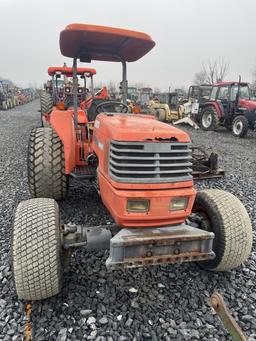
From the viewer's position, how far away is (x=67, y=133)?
388 centimetres

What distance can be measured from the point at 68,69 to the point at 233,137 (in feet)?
23.8

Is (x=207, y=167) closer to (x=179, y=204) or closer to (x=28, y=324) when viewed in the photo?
(x=179, y=204)

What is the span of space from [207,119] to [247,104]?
2.12m

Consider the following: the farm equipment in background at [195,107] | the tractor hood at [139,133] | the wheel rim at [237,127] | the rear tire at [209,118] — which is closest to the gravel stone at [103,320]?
the tractor hood at [139,133]

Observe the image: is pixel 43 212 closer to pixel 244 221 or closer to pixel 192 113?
pixel 244 221

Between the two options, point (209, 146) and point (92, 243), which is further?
point (209, 146)

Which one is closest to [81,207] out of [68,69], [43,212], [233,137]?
[43,212]

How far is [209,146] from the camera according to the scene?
1023 cm

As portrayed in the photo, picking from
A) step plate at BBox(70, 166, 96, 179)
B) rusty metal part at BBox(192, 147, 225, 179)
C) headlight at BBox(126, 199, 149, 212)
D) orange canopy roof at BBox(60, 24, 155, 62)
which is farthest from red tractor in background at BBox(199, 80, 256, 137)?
headlight at BBox(126, 199, 149, 212)

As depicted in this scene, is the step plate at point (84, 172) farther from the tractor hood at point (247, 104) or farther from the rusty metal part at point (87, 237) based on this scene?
the tractor hood at point (247, 104)

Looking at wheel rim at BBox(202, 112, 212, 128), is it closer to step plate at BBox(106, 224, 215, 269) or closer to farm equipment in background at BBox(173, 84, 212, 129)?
farm equipment in background at BBox(173, 84, 212, 129)

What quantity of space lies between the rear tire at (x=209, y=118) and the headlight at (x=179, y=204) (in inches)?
459

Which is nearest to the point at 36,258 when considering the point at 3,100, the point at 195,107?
the point at 195,107

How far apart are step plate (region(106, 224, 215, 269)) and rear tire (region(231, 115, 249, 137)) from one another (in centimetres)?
1085
